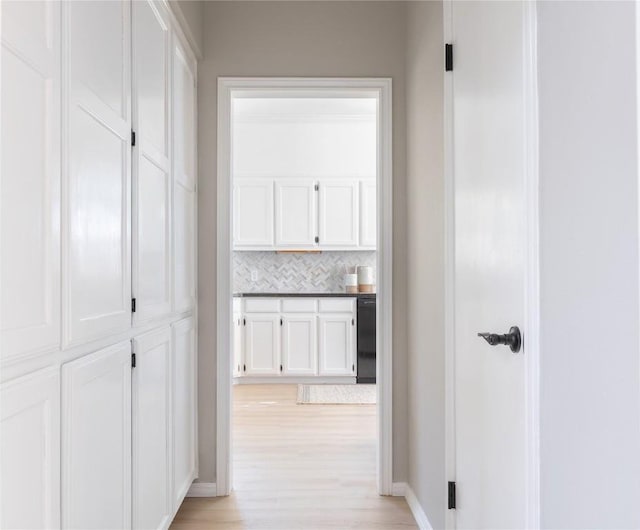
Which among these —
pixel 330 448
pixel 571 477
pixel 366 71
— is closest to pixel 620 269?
pixel 571 477

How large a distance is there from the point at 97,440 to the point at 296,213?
12.9 ft

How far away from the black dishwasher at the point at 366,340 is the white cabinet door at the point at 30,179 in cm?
393

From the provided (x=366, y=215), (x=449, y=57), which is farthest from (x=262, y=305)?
(x=449, y=57)

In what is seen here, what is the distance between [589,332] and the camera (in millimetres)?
918

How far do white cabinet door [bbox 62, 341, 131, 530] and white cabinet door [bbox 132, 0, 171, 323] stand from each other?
0.90 ft

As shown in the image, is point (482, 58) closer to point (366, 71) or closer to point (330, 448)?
point (366, 71)

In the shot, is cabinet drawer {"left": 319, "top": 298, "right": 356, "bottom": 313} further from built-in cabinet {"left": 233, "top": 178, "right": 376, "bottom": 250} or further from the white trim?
the white trim

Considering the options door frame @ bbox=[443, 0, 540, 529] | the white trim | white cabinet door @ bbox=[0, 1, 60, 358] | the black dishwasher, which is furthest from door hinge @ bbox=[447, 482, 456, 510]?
the black dishwasher

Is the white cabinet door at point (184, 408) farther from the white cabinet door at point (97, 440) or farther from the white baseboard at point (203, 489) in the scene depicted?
the white cabinet door at point (97, 440)

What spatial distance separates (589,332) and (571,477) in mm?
306

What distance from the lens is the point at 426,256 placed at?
2240 mm

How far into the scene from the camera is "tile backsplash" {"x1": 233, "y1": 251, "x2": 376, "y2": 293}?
552cm

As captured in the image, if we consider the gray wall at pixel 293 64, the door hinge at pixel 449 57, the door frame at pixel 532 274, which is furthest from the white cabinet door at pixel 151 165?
the door frame at pixel 532 274

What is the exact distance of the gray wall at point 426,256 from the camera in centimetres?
204
